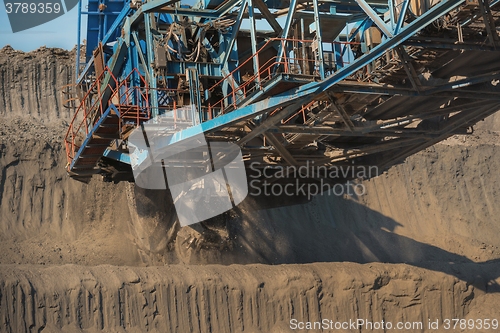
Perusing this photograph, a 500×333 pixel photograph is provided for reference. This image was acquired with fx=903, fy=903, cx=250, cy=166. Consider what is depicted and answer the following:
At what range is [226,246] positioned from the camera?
20.8 m

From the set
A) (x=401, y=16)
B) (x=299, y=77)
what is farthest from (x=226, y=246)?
(x=401, y=16)

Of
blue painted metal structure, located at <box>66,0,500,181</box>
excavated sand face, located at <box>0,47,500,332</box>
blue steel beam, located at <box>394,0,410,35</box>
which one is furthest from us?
excavated sand face, located at <box>0,47,500,332</box>

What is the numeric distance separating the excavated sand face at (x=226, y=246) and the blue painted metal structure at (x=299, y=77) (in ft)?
7.51

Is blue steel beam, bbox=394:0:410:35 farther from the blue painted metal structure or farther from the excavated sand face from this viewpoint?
the excavated sand face

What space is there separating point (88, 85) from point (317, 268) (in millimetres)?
A: 7024

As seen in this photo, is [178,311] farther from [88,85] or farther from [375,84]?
[88,85]

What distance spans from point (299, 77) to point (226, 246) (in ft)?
22.5

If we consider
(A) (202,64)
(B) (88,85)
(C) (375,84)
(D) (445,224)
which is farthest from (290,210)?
(C) (375,84)

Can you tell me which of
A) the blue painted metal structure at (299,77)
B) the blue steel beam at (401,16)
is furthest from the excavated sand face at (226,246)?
the blue steel beam at (401,16)

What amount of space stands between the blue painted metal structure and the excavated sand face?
7.51 ft

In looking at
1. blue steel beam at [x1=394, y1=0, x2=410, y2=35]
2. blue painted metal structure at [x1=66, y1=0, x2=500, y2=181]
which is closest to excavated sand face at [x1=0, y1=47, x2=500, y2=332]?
blue painted metal structure at [x1=66, y1=0, x2=500, y2=181]

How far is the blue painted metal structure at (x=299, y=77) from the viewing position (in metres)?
14.5

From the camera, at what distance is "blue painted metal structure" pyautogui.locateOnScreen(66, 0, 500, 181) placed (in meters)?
14.5

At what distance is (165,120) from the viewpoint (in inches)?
667
